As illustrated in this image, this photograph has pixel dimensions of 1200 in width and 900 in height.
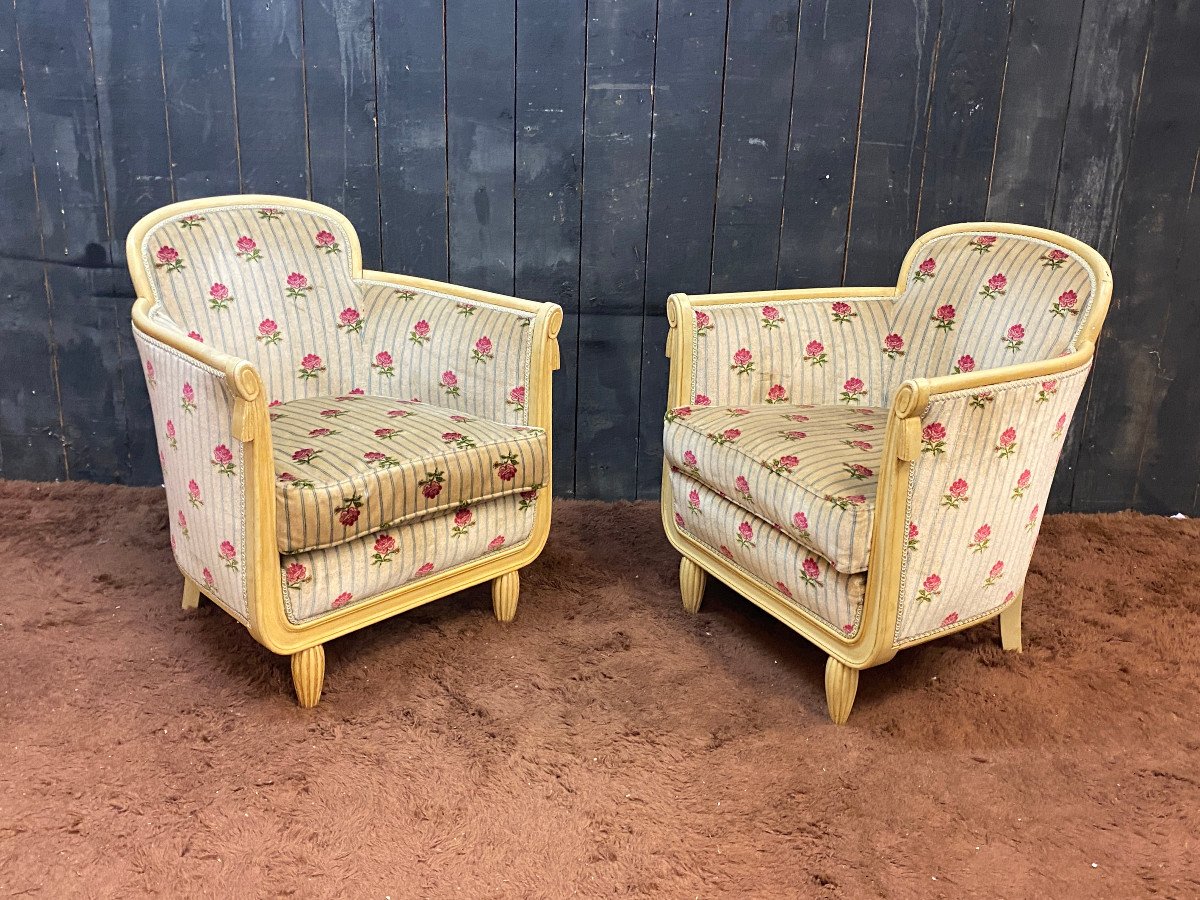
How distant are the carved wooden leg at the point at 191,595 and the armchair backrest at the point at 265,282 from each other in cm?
41

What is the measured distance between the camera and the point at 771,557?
1.86m

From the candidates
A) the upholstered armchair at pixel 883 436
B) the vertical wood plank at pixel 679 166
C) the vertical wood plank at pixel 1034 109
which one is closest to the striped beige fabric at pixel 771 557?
the upholstered armchair at pixel 883 436

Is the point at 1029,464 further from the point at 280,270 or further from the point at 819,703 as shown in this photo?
the point at 280,270

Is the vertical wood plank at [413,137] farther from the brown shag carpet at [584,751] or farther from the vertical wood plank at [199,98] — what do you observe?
the brown shag carpet at [584,751]

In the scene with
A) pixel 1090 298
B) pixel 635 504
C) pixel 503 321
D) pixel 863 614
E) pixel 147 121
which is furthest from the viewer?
pixel 635 504

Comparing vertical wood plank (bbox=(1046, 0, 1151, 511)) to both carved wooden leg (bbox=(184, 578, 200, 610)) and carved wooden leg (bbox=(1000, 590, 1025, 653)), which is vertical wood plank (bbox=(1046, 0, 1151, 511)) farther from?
carved wooden leg (bbox=(184, 578, 200, 610))

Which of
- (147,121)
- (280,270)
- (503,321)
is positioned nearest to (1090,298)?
(503,321)

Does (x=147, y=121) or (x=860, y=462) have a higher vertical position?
(x=147, y=121)

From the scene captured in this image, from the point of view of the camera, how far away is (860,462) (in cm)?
180

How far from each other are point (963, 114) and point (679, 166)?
66cm

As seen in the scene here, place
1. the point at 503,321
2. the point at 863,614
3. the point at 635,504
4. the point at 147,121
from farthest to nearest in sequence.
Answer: the point at 635,504
the point at 147,121
the point at 503,321
the point at 863,614

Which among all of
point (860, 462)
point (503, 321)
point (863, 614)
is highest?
point (503, 321)

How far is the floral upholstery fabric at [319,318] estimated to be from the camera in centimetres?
203

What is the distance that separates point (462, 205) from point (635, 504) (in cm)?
86
